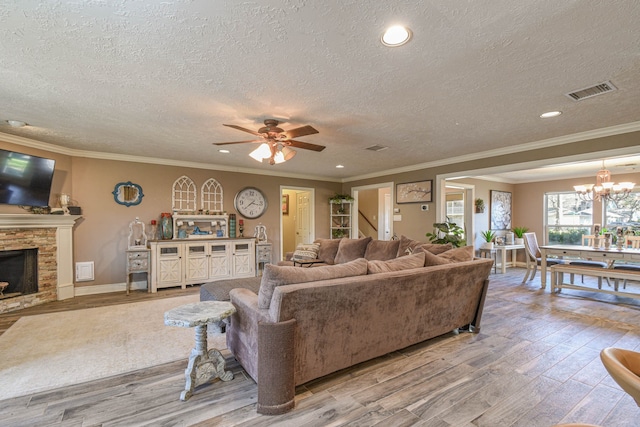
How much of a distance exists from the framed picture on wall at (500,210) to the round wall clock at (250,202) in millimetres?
5986

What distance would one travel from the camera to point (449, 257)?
3287 mm

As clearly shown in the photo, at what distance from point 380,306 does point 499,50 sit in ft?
6.84

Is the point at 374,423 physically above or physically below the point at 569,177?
below

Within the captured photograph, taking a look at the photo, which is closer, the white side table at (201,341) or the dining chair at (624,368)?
the dining chair at (624,368)

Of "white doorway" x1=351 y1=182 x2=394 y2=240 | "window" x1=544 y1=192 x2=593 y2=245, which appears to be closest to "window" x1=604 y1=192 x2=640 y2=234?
"window" x1=544 y1=192 x2=593 y2=245

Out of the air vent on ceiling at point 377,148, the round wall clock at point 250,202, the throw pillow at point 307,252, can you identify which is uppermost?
the air vent on ceiling at point 377,148

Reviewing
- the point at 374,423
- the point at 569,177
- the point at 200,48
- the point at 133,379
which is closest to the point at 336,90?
the point at 200,48

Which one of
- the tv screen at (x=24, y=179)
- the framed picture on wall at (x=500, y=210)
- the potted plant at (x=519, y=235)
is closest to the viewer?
the tv screen at (x=24, y=179)

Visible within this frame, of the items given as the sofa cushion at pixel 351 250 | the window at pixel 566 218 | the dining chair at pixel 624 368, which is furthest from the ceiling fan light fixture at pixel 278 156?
the window at pixel 566 218

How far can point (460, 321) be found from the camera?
3.18m

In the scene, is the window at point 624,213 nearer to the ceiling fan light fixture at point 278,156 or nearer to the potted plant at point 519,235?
the potted plant at point 519,235

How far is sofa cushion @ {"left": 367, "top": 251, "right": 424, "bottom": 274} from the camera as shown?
2568 mm

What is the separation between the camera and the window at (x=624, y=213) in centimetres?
654

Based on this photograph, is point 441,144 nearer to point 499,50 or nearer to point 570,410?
point 499,50
